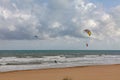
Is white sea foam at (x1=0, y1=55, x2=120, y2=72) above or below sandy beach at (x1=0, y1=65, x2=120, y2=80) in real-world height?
above

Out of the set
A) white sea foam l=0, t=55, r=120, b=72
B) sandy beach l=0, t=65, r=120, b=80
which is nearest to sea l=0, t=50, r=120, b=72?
white sea foam l=0, t=55, r=120, b=72

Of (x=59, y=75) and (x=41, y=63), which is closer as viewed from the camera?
(x=59, y=75)

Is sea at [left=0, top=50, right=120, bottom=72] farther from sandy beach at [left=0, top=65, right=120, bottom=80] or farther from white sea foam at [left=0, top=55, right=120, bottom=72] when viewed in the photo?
sandy beach at [left=0, top=65, right=120, bottom=80]

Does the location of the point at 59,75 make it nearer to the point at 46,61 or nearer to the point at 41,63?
the point at 41,63

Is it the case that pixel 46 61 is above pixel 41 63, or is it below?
above

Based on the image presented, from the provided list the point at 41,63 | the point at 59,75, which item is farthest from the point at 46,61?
the point at 59,75

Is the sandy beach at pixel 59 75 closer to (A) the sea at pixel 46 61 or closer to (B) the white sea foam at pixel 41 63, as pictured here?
(A) the sea at pixel 46 61

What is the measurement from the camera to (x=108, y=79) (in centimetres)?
1464

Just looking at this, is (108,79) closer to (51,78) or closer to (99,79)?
(99,79)

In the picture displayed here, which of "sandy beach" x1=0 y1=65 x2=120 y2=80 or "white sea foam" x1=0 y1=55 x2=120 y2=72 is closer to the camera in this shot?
"sandy beach" x1=0 y1=65 x2=120 y2=80

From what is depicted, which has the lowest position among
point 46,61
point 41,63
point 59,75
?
point 59,75

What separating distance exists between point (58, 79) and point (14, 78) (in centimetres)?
262

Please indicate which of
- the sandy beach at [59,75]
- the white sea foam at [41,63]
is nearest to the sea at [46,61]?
the white sea foam at [41,63]

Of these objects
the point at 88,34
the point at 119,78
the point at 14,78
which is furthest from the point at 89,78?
the point at 14,78
